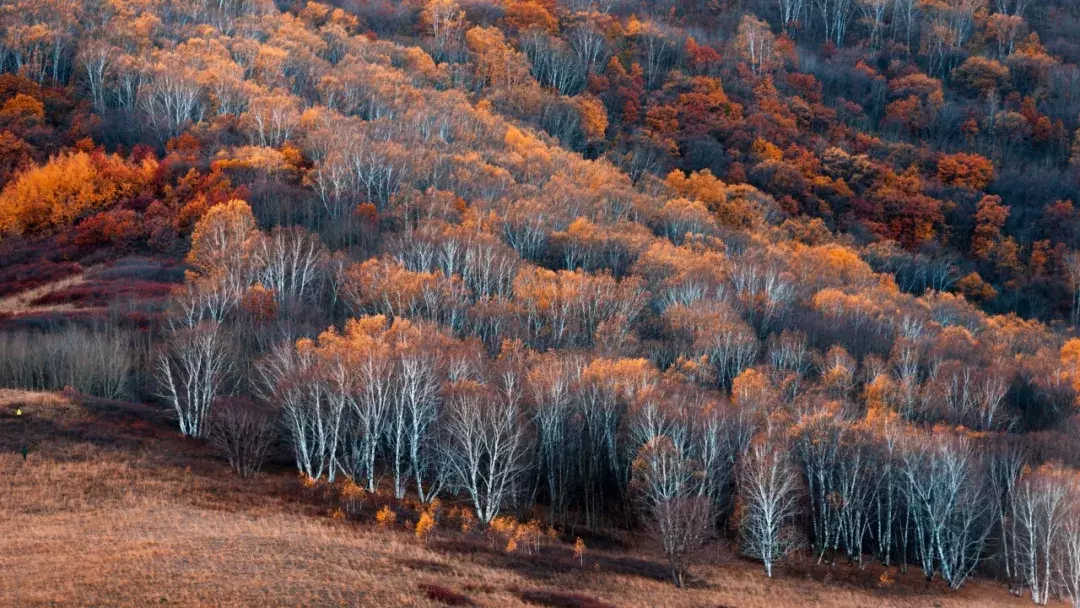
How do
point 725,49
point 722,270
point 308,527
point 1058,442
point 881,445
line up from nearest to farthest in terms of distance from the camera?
point 308,527
point 881,445
point 1058,442
point 722,270
point 725,49

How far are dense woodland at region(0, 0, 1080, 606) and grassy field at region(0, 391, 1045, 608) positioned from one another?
285 centimetres

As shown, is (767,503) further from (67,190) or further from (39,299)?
(67,190)

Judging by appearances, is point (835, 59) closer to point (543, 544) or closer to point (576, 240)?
point (576, 240)

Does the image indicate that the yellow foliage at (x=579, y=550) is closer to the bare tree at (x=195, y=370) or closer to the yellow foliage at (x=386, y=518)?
the yellow foliage at (x=386, y=518)

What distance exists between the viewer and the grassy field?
34.4 m

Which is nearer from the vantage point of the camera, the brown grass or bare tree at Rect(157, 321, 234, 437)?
bare tree at Rect(157, 321, 234, 437)

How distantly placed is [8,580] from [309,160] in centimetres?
8223

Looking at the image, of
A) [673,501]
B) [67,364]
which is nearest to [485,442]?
[673,501]

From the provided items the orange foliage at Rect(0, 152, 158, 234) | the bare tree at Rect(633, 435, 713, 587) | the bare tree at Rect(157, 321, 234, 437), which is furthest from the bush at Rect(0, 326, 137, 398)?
the bare tree at Rect(633, 435, 713, 587)

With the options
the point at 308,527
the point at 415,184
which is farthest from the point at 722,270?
the point at 308,527

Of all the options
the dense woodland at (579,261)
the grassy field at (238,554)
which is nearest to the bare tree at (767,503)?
the dense woodland at (579,261)

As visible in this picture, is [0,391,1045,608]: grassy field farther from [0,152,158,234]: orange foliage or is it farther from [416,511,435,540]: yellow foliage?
[0,152,158,234]: orange foliage

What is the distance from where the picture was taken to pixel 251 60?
452 feet

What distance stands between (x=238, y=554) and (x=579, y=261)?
62.9 m
